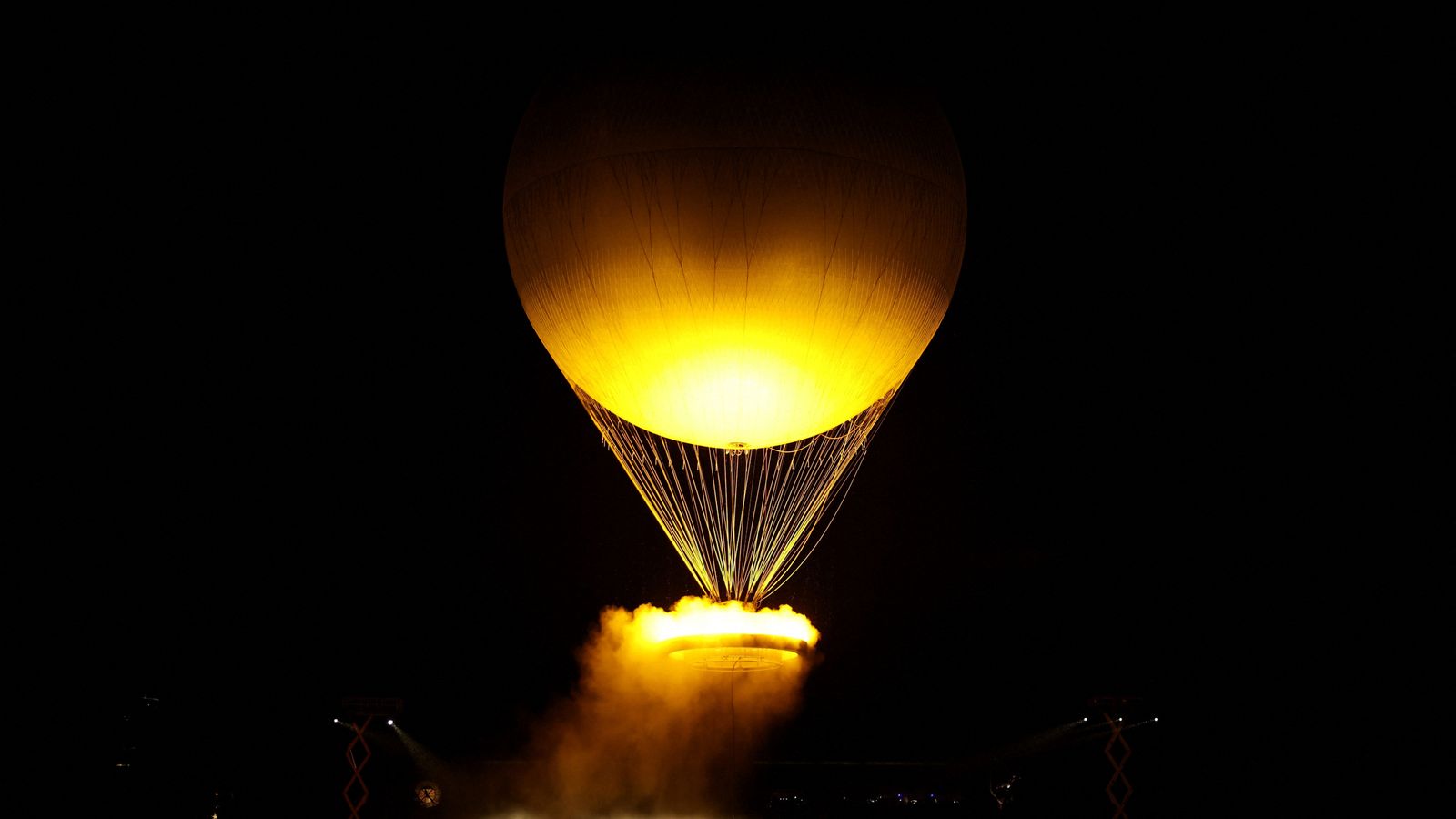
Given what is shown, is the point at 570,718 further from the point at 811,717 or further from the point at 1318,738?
the point at 1318,738

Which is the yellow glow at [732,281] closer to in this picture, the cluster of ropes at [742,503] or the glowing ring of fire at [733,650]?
the cluster of ropes at [742,503]

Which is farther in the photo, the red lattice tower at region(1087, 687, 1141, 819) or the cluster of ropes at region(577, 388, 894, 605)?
the red lattice tower at region(1087, 687, 1141, 819)

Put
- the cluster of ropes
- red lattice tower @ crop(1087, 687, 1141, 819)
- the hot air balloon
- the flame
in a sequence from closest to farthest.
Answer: the hot air balloon → the cluster of ropes → the flame → red lattice tower @ crop(1087, 687, 1141, 819)

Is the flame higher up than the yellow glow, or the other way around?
the yellow glow

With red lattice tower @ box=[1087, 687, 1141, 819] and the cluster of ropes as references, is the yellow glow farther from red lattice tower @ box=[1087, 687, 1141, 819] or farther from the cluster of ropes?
red lattice tower @ box=[1087, 687, 1141, 819]

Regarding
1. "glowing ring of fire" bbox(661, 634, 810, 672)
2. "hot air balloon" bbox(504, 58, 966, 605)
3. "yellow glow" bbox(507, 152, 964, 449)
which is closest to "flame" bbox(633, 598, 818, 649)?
"glowing ring of fire" bbox(661, 634, 810, 672)

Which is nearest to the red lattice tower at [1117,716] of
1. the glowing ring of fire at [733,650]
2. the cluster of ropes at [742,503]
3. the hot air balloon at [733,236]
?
the glowing ring of fire at [733,650]

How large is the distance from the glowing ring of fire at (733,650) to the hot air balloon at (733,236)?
3.05 metres

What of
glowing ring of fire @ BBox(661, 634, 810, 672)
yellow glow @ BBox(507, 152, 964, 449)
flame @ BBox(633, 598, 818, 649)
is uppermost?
yellow glow @ BBox(507, 152, 964, 449)

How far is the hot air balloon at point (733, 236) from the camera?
9508 mm

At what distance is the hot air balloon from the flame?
2842 mm

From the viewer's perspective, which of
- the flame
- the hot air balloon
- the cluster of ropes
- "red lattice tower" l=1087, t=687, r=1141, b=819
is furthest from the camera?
"red lattice tower" l=1087, t=687, r=1141, b=819

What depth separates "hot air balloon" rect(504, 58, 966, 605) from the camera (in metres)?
9.51

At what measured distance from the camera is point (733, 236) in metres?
9.66
